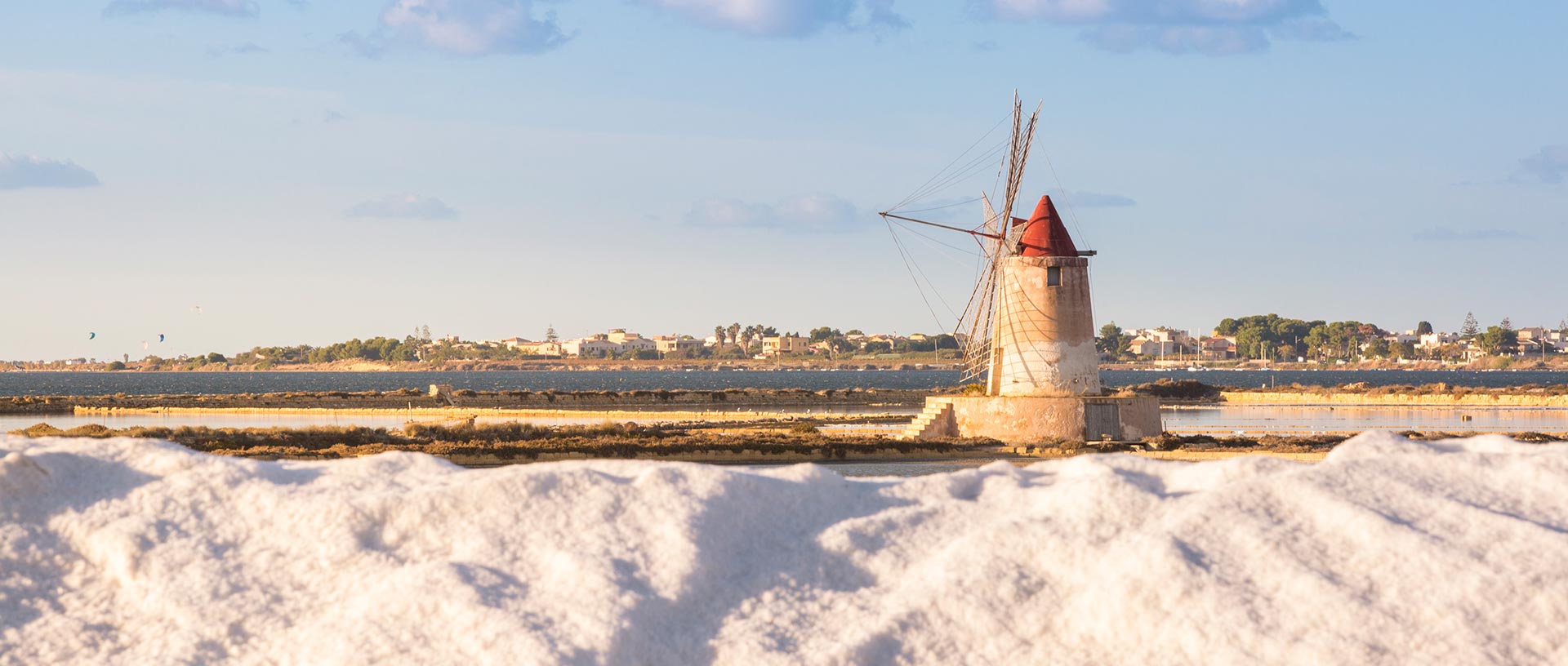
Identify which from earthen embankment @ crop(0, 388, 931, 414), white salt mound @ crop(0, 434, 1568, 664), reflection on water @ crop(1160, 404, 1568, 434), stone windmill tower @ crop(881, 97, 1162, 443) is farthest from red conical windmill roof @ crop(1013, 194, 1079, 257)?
earthen embankment @ crop(0, 388, 931, 414)

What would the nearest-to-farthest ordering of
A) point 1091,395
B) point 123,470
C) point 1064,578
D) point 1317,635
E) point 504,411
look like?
point 1317,635 → point 1064,578 → point 123,470 → point 1091,395 → point 504,411

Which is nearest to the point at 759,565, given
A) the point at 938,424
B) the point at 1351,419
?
the point at 938,424

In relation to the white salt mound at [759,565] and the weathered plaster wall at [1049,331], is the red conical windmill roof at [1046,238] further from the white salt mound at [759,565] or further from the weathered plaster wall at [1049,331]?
the white salt mound at [759,565]

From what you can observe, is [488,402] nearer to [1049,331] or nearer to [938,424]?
[938,424]

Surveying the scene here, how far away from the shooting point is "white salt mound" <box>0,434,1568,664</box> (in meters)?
6.18

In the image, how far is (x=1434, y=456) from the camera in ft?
Answer: 25.1

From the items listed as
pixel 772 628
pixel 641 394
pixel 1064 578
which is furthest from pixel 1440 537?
pixel 641 394

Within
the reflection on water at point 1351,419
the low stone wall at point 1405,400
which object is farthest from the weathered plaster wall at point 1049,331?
the low stone wall at point 1405,400

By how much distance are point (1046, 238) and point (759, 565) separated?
31.1 m

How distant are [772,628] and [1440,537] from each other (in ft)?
9.90

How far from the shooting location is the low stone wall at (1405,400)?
257 feet

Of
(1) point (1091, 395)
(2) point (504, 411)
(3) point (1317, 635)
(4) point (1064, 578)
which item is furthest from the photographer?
(2) point (504, 411)

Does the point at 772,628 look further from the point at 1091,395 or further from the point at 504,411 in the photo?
the point at 504,411

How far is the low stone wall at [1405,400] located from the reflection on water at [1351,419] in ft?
8.25
